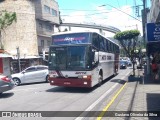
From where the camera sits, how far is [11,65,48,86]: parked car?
73.9 feet

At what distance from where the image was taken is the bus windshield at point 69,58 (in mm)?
15180

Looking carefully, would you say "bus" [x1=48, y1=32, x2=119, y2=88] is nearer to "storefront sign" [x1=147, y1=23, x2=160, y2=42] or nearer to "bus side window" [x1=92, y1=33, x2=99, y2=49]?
"bus side window" [x1=92, y1=33, x2=99, y2=49]

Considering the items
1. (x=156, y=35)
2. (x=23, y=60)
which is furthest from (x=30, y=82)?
(x=23, y=60)

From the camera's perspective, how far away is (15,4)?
133ft

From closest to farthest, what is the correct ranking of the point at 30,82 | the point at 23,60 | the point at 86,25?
1. the point at 30,82
2. the point at 23,60
3. the point at 86,25

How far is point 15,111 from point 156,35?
11574 millimetres

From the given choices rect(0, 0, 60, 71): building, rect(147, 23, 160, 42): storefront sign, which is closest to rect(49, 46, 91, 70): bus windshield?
rect(147, 23, 160, 42): storefront sign

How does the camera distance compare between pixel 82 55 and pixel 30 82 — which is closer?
pixel 82 55

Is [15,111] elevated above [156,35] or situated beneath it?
situated beneath

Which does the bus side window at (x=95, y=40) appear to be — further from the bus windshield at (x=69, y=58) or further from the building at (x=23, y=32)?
the building at (x=23, y=32)

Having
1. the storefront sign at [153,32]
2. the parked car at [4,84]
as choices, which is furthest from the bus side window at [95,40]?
the parked car at [4,84]

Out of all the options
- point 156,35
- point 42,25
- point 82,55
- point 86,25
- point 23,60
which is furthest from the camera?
point 86,25

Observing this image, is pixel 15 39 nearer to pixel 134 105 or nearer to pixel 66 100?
pixel 66 100

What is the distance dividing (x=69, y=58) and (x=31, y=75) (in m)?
8.25
